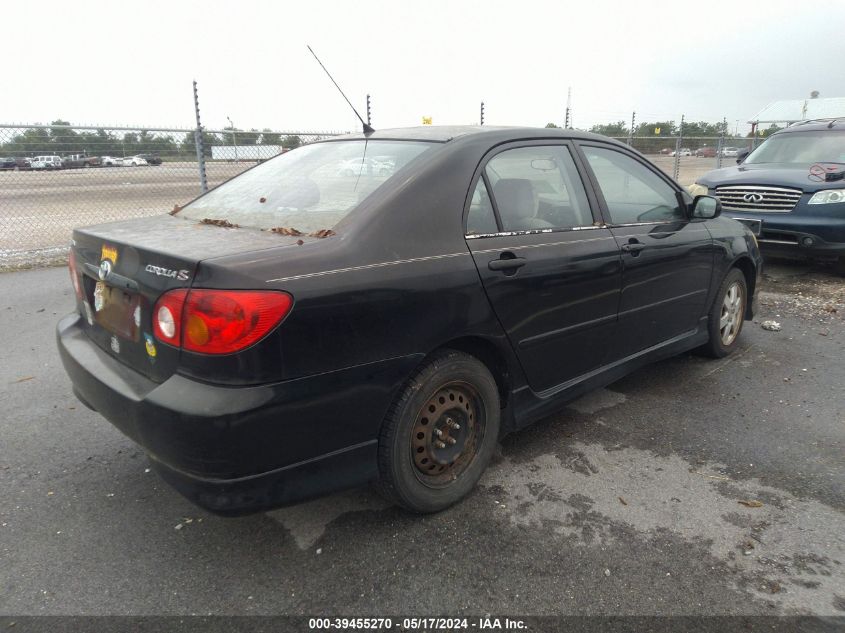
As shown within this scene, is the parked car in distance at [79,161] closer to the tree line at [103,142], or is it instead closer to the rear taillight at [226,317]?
the tree line at [103,142]

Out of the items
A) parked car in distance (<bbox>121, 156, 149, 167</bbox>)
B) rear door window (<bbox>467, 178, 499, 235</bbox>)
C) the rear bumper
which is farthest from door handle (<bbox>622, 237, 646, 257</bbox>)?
parked car in distance (<bbox>121, 156, 149, 167</bbox>)

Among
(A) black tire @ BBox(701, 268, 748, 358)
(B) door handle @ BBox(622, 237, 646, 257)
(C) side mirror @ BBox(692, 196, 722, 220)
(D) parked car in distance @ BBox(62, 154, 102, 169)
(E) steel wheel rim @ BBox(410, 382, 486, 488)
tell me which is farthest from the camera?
(D) parked car in distance @ BBox(62, 154, 102, 169)

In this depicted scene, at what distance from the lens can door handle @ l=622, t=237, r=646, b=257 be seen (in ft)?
11.1

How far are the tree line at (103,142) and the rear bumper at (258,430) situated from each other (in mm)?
7500

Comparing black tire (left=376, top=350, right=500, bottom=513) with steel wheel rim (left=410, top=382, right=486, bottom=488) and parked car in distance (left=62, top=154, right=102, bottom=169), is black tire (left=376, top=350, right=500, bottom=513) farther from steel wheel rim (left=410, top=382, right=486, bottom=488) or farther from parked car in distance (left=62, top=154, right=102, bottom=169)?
parked car in distance (left=62, top=154, right=102, bottom=169)

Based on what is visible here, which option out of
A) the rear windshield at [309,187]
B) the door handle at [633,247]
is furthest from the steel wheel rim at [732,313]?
the rear windshield at [309,187]

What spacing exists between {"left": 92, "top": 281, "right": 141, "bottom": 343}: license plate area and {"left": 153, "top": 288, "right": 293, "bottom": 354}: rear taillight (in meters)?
0.35

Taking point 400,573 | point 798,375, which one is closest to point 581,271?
point 400,573

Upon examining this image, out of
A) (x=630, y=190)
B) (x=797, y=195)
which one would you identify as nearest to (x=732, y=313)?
(x=630, y=190)

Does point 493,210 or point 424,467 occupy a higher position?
point 493,210

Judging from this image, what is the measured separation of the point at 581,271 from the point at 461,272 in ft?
2.78

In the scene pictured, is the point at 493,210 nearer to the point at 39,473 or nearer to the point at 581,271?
the point at 581,271

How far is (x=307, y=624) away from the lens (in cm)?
210

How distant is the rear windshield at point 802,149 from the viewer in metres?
7.47
